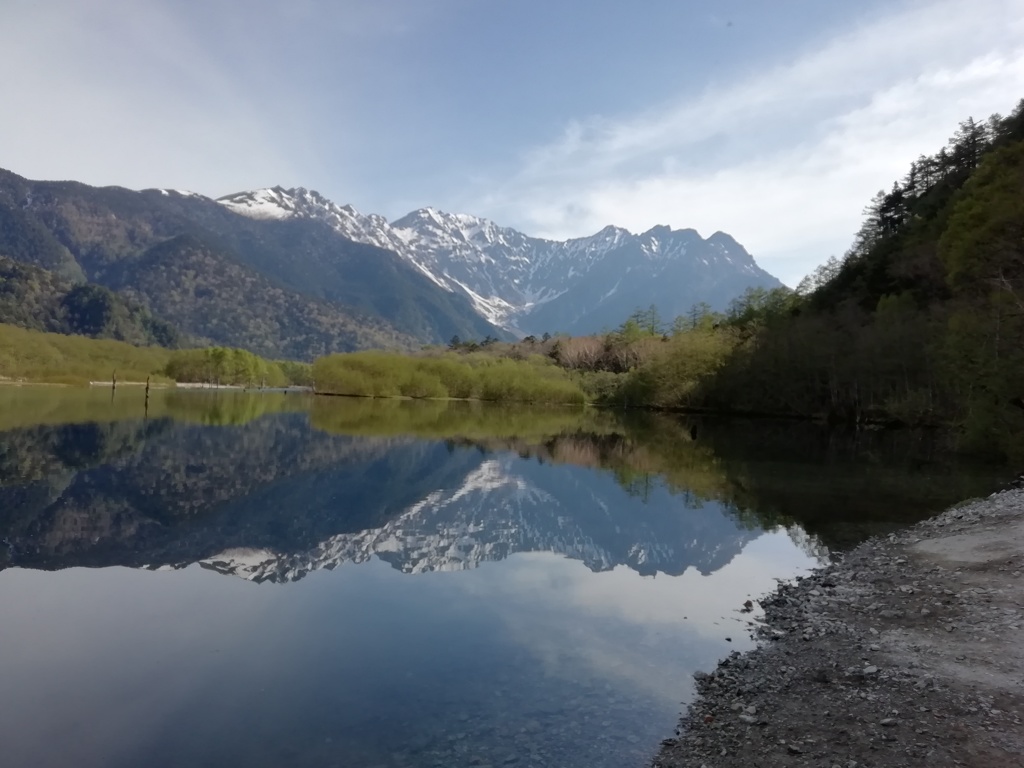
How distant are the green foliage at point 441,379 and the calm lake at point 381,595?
242 feet

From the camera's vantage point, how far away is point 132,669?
8.09 m

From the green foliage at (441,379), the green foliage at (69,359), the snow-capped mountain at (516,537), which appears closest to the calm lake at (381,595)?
the snow-capped mountain at (516,537)

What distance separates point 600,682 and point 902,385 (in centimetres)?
5422

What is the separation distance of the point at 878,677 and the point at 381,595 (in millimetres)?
7647

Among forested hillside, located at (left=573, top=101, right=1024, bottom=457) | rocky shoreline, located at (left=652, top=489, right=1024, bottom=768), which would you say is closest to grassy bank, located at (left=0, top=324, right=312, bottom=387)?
forested hillside, located at (left=573, top=101, right=1024, bottom=457)

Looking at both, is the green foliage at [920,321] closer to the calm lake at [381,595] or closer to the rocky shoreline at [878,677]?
the calm lake at [381,595]

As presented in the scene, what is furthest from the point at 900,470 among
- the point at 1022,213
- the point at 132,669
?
the point at 132,669

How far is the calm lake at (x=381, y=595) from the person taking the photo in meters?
6.87

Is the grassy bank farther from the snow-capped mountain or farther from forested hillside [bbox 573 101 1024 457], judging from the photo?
the snow-capped mountain

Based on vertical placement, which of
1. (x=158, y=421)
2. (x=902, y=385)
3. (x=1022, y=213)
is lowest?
(x=158, y=421)

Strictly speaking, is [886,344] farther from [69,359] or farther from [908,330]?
[69,359]

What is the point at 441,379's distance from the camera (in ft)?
366

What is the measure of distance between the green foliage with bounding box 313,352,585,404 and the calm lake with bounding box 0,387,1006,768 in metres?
73.8

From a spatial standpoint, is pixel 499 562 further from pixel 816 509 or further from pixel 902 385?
pixel 902 385
